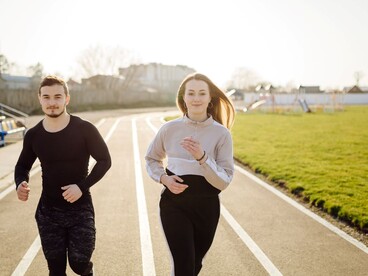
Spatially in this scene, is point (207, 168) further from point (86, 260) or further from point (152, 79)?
point (152, 79)

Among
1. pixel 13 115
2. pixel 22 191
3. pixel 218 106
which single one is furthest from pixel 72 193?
pixel 13 115

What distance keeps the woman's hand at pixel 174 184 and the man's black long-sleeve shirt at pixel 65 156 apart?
0.60 metres

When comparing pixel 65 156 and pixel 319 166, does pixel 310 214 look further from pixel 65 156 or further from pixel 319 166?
pixel 65 156

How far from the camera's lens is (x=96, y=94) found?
172 feet

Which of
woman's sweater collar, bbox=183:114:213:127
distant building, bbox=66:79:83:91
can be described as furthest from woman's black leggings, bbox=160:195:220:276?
distant building, bbox=66:79:83:91

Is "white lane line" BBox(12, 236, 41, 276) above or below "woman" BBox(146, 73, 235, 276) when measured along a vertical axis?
below

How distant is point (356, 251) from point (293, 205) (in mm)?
2218

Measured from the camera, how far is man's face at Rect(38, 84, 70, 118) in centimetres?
325

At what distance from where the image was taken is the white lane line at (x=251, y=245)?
4.50 meters

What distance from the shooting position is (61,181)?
327 cm

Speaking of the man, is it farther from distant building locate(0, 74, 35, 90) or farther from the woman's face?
distant building locate(0, 74, 35, 90)

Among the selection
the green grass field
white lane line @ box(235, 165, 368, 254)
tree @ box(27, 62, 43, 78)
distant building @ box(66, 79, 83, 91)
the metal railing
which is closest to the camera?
white lane line @ box(235, 165, 368, 254)

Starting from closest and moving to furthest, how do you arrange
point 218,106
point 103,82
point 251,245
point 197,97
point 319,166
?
point 197,97 < point 218,106 < point 251,245 < point 319,166 < point 103,82

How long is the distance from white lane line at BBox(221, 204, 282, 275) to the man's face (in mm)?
2932
